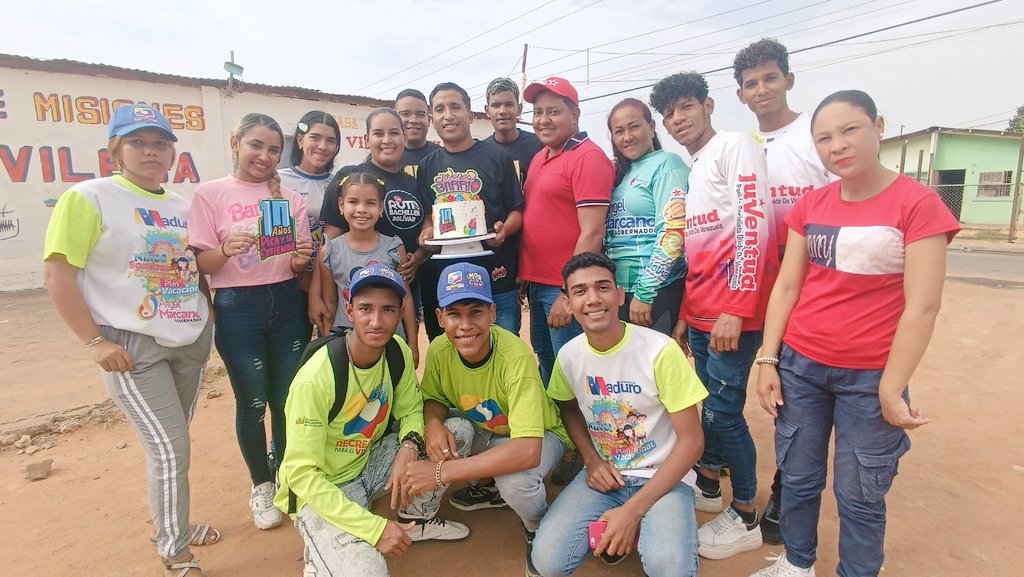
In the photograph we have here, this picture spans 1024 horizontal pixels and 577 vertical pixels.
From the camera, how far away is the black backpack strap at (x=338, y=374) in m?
2.68

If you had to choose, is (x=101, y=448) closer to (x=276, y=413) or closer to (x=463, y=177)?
(x=276, y=413)

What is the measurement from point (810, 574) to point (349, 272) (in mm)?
2882

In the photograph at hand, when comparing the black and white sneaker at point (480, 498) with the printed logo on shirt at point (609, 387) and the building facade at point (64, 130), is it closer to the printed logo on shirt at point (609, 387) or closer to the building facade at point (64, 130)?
the printed logo on shirt at point (609, 387)

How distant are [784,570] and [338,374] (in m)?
2.32

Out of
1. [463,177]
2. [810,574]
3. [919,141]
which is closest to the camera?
[810,574]

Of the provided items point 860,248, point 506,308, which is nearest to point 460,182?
point 506,308

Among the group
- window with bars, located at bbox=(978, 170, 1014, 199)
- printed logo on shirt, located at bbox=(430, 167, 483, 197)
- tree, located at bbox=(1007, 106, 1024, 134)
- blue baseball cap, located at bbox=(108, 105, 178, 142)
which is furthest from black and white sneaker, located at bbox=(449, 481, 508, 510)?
tree, located at bbox=(1007, 106, 1024, 134)

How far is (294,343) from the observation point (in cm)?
333

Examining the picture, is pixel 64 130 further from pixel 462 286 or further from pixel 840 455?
pixel 840 455

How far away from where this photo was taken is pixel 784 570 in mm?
2535

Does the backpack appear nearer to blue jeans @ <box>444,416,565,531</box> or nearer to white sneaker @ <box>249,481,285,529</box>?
blue jeans @ <box>444,416,565,531</box>

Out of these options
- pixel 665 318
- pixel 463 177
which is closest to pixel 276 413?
pixel 463 177

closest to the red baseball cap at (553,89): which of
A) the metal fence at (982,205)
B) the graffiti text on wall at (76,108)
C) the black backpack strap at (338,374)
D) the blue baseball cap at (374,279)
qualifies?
the blue baseball cap at (374,279)

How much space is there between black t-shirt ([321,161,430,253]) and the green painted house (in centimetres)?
2371
